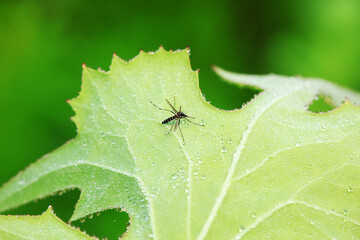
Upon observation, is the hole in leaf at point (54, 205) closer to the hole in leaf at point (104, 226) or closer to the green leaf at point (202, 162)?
the hole in leaf at point (104, 226)

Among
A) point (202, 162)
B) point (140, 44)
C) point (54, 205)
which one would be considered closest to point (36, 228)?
point (202, 162)

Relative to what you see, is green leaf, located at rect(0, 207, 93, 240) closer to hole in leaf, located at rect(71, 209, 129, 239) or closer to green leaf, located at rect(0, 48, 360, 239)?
green leaf, located at rect(0, 48, 360, 239)

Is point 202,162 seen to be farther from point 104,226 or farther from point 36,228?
point 104,226

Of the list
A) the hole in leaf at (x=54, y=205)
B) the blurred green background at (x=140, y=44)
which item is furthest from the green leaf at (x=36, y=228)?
the blurred green background at (x=140, y=44)

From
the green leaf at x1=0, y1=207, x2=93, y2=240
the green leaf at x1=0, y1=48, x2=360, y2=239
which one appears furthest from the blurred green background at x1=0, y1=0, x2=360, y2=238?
the green leaf at x1=0, y1=207, x2=93, y2=240

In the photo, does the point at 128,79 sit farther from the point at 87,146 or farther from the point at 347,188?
the point at 347,188

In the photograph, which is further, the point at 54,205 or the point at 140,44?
the point at 140,44

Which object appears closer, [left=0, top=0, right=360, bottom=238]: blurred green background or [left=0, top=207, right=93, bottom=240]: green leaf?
[left=0, top=207, right=93, bottom=240]: green leaf
